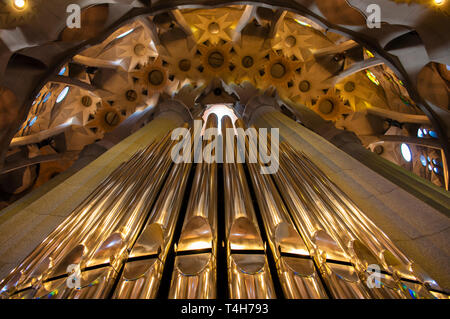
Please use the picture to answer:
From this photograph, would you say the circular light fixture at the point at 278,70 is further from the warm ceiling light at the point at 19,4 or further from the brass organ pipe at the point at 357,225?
the warm ceiling light at the point at 19,4

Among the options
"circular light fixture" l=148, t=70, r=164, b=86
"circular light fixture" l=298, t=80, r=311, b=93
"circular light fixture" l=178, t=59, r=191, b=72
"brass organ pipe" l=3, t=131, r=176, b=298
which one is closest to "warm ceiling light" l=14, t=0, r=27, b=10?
"brass organ pipe" l=3, t=131, r=176, b=298

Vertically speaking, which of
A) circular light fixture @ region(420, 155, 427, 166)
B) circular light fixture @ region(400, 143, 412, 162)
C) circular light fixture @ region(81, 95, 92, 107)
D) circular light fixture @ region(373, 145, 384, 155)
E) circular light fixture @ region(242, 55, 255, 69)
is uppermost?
circular light fixture @ region(81, 95, 92, 107)

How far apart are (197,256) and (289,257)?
0.70 m

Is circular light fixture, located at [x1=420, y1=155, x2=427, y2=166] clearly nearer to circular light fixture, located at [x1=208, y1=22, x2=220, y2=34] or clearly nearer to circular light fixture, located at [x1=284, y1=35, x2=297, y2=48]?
circular light fixture, located at [x1=284, y1=35, x2=297, y2=48]

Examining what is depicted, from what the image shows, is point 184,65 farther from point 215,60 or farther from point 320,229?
point 320,229

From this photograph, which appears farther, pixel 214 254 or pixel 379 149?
pixel 379 149

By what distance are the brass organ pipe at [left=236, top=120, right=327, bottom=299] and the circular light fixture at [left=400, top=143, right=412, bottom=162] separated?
11444 mm

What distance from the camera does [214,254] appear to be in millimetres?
2064

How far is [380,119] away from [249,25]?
23.4ft

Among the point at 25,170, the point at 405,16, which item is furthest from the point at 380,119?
the point at 25,170

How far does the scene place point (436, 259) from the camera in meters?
2.26

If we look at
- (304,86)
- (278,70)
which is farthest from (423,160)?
(278,70)

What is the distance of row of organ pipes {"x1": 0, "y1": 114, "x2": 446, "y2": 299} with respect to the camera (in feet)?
5.73
